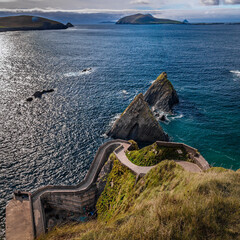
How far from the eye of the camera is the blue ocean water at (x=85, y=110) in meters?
46.8

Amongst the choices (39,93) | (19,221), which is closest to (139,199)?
(19,221)

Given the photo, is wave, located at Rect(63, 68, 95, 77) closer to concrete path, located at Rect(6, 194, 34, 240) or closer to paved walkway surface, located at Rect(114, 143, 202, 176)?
paved walkway surface, located at Rect(114, 143, 202, 176)

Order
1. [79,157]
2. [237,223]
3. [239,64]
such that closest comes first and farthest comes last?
[237,223] < [79,157] < [239,64]

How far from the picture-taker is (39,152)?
50312 millimetres

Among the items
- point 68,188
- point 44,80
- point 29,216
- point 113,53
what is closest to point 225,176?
point 68,188

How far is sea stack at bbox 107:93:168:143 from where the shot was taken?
5312cm

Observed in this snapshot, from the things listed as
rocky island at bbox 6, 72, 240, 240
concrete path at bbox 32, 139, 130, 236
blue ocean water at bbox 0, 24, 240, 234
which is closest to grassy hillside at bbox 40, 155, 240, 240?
rocky island at bbox 6, 72, 240, 240

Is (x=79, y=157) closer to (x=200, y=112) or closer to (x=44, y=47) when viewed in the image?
(x=200, y=112)

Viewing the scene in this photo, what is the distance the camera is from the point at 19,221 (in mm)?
35156

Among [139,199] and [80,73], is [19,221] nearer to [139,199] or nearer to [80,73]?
[139,199]

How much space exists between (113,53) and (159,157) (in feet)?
429

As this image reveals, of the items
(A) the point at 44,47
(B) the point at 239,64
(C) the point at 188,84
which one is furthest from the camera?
(A) the point at 44,47

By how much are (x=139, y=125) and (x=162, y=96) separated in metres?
20.7

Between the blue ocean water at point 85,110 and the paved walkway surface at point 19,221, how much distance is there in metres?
2.06
